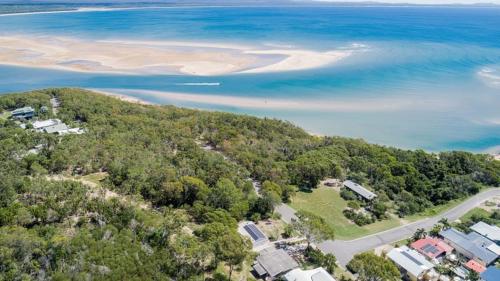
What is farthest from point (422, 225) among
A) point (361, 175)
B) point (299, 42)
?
point (299, 42)

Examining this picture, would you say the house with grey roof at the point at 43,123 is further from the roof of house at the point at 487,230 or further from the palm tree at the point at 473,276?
the roof of house at the point at 487,230

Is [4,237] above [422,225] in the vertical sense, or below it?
above

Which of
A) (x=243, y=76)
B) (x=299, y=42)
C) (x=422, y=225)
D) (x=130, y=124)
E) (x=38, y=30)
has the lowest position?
(x=422, y=225)

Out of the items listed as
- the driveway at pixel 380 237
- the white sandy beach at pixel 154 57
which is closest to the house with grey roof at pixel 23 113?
the driveway at pixel 380 237

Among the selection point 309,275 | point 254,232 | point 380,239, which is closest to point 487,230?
point 380,239

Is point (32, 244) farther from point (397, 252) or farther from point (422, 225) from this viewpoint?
point (422, 225)

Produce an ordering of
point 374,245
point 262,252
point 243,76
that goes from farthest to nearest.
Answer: point 243,76 → point 374,245 → point 262,252
